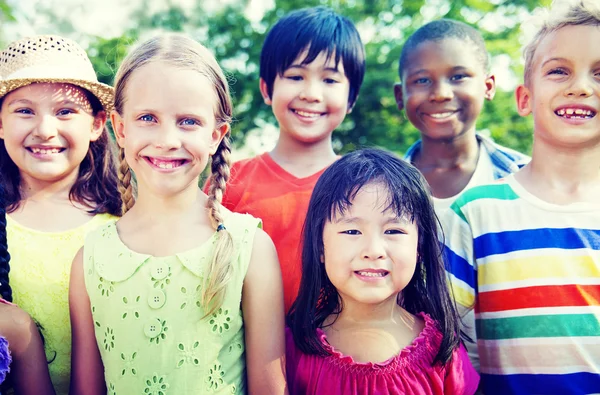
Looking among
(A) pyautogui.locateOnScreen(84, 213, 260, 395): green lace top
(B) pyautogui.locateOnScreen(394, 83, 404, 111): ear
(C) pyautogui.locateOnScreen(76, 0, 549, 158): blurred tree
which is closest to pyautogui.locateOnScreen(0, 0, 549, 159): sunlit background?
(C) pyautogui.locateOnScreen(76, 0, 549, 158): blurred tree

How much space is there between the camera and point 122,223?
2422mm

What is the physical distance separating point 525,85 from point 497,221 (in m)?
0.66

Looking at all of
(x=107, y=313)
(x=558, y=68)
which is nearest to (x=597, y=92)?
(x=558, y=68)

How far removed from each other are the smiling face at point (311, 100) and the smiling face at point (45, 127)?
1.00 m

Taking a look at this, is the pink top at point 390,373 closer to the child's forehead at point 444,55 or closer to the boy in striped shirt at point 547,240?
the boy in striped shirt at point 547,240

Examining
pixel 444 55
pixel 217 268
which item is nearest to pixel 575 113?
pixel 444 55

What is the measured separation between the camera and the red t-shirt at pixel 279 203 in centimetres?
287

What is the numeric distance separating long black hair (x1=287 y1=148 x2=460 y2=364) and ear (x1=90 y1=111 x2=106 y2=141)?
3.78 feet

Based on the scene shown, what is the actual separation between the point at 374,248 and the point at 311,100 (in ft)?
3.85

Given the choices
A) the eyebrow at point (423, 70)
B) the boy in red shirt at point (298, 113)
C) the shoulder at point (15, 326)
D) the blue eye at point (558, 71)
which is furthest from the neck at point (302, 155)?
the shoulder at point (15, 326)

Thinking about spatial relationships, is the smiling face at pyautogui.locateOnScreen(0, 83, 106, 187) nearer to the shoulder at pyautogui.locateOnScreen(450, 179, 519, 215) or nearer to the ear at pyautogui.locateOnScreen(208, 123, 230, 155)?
the ear at pyautogui.locateOnScreen(208, 123, 230, 155)

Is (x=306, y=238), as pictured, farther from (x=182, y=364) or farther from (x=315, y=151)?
(x=315, y=151)

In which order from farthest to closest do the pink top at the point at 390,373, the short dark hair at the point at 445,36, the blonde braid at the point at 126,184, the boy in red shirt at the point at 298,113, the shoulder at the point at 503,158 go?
the short dark hair at the point at 445,36 < the shoulder at the point at 503,158 < the boy in red shirt at the point at 298,113 < the blonde braid at the point at 126,184 < the pink top at the point at 390,373

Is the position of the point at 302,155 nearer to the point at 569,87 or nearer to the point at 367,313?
the point at 367,313
